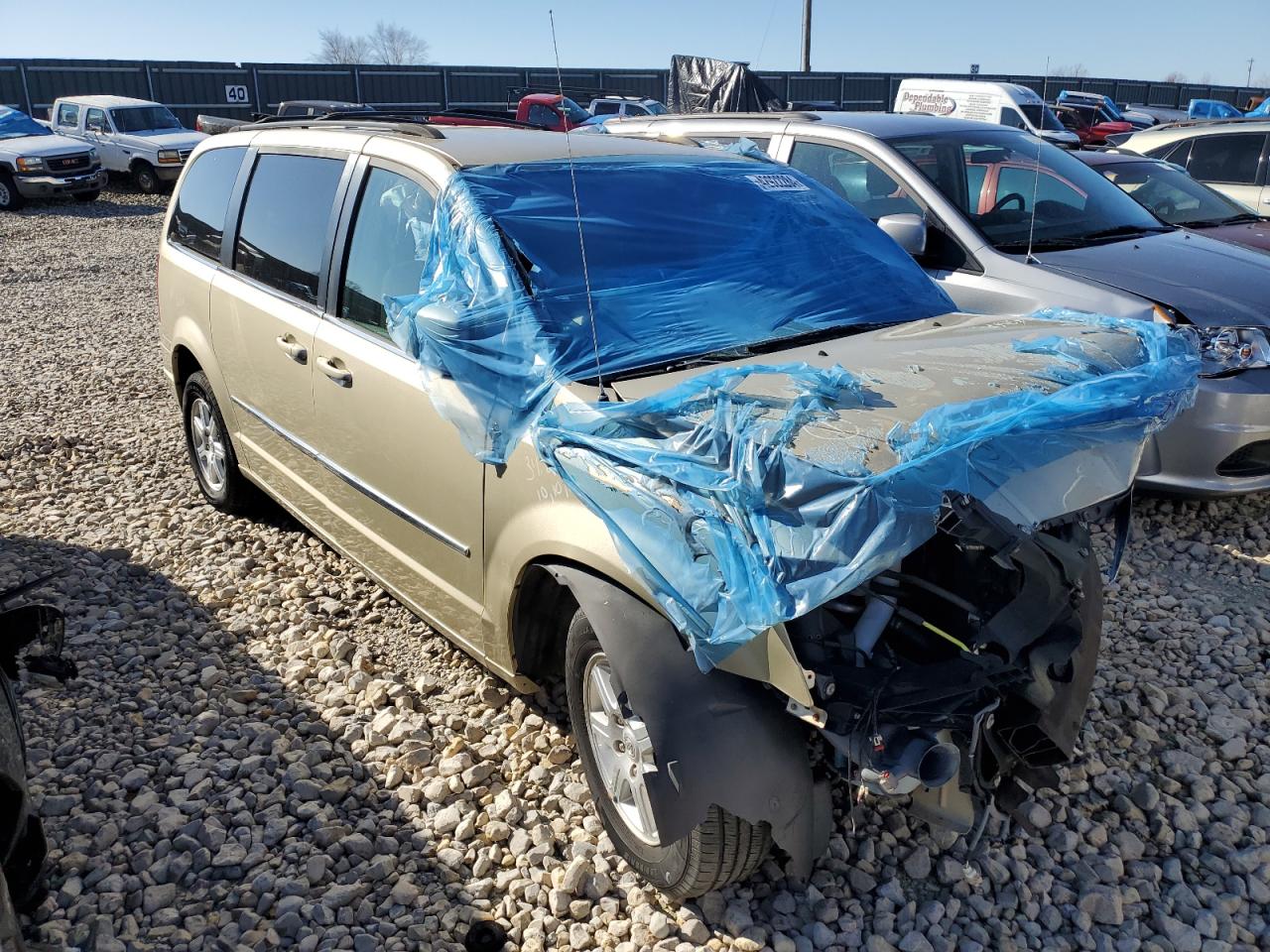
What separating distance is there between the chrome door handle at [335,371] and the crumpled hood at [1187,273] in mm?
3565

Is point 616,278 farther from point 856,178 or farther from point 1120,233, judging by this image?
point 1120,233

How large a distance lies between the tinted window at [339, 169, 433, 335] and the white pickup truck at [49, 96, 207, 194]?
55.8 feet

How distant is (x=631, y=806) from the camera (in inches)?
109

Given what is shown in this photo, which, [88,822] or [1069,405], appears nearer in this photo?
[1069,405]

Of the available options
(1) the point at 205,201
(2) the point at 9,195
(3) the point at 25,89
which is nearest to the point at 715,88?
(1) the point at 205,201

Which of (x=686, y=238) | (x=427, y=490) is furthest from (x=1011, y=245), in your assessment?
(x=427, y=490)

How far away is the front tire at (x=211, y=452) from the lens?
4.96m

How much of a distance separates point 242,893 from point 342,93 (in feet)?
100

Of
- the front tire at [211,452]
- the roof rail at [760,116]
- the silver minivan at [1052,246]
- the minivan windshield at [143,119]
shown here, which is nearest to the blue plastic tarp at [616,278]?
the silver minivan at [1052,246]

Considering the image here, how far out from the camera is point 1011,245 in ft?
17.9

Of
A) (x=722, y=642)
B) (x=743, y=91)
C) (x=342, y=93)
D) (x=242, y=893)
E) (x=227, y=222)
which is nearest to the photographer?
(x=722, y=642)

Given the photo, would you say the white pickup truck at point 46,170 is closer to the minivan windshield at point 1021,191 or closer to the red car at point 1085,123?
the minivan windshield at point 1021,191

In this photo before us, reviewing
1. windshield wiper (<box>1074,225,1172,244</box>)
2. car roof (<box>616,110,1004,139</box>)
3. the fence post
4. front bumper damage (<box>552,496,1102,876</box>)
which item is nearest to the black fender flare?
front bumper damage (<box>552,496,1102,876</box>)

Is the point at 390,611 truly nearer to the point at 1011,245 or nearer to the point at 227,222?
the point at 227,222
